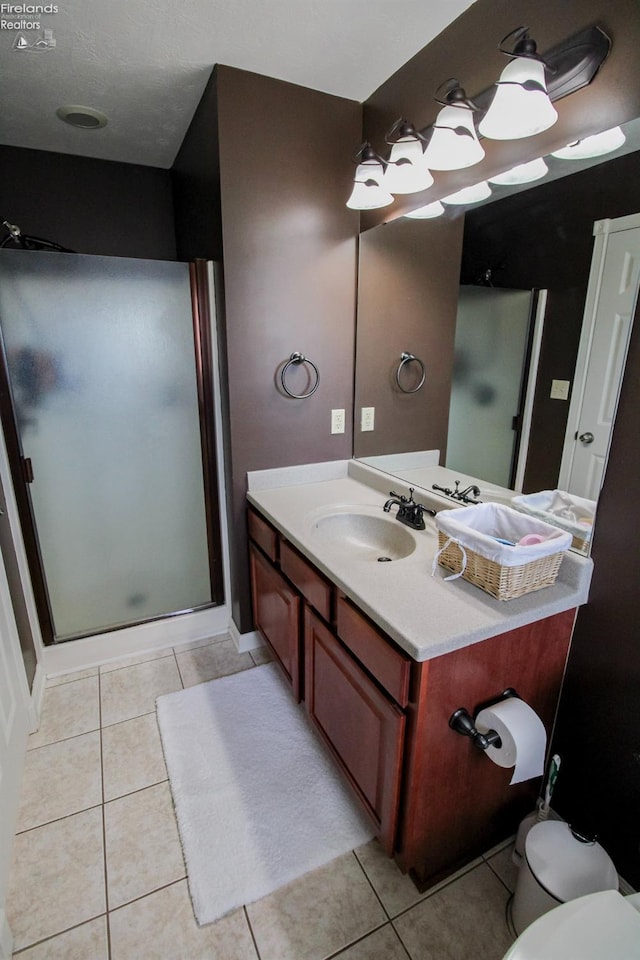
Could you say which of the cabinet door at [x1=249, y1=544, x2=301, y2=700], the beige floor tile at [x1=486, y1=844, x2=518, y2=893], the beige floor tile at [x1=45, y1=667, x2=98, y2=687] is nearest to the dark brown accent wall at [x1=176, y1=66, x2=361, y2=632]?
the cabinet door at [x1=249, y1=544, x2=301, y2=700]

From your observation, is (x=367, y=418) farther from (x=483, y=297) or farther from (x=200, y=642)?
(x=200, y=642)

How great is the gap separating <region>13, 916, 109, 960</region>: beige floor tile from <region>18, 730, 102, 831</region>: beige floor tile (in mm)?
382

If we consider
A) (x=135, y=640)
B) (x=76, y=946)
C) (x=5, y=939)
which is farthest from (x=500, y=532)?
(x=135, y=640)

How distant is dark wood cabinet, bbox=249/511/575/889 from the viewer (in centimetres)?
111

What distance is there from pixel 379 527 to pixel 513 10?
1634mm

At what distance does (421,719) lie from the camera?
1.08 m

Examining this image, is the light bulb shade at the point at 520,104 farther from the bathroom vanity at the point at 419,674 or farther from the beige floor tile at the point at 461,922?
the beige floor tile at the point at 461,922

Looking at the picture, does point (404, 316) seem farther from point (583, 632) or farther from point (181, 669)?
point (181, 669)

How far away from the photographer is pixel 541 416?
1.38 m

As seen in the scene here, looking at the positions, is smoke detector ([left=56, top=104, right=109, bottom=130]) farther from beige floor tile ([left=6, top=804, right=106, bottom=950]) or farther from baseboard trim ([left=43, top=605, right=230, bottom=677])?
beige floor tile ([left=6, top=804, right=106, bottom=950])

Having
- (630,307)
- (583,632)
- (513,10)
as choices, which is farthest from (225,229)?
(583,632)

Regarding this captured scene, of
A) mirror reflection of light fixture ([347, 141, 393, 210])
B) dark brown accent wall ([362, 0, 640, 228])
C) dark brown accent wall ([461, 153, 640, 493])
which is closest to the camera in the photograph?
dark brown accent wall ([362, 0, 640, 228])

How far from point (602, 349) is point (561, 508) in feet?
1.51

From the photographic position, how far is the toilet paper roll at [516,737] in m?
1.09
